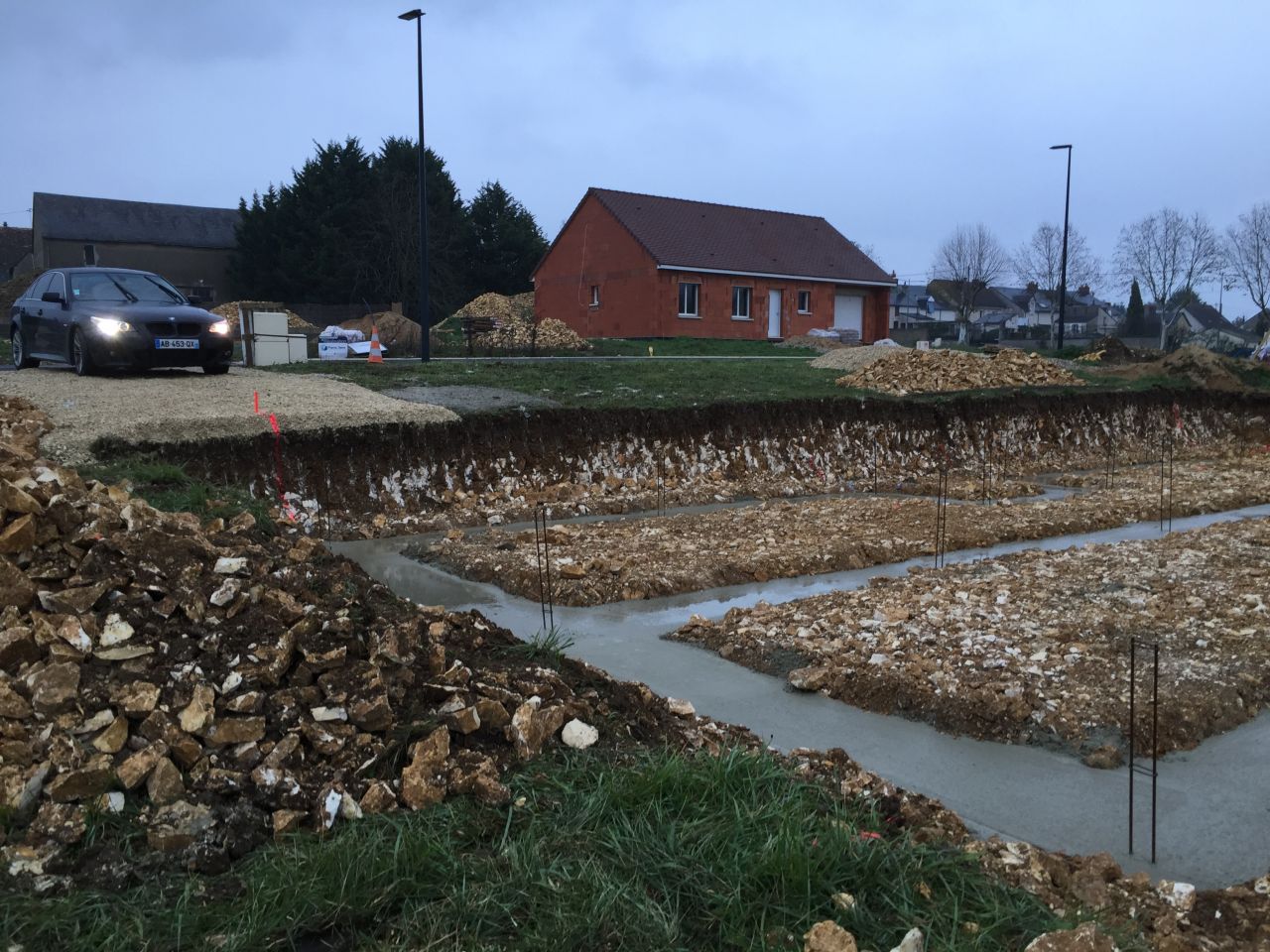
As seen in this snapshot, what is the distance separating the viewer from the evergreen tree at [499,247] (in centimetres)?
4534

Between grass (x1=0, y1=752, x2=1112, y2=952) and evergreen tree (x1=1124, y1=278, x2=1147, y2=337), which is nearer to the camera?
grass (x1=0, y1=752, x2=1112, y2=952)

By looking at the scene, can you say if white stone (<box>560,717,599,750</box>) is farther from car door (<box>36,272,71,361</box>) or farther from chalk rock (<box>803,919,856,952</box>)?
car door (<box>36,272,71,361</box>)

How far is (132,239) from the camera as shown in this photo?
156ft

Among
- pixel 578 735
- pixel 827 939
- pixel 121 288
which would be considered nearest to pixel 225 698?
pixel 578 735

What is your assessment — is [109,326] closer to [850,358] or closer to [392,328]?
[850,358]

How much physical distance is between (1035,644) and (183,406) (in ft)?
30.0

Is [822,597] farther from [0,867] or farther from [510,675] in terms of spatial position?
[0,867]

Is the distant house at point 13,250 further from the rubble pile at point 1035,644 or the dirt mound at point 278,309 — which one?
the rubble pile at point 1035,644

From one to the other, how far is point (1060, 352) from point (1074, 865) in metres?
30.6

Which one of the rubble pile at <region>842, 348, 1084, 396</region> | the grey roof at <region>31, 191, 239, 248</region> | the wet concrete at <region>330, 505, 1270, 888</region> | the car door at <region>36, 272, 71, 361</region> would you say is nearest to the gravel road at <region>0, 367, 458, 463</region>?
the car door at <region>36, 272, 71, 361</region>

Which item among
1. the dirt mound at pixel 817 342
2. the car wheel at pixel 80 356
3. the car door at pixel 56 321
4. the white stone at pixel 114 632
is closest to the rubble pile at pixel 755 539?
the white stone at pixel 114 632

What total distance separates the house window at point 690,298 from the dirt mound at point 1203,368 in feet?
49.8

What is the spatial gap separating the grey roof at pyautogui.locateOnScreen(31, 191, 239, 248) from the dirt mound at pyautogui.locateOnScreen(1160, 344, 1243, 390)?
140 ft

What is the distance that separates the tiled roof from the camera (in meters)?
34.3
